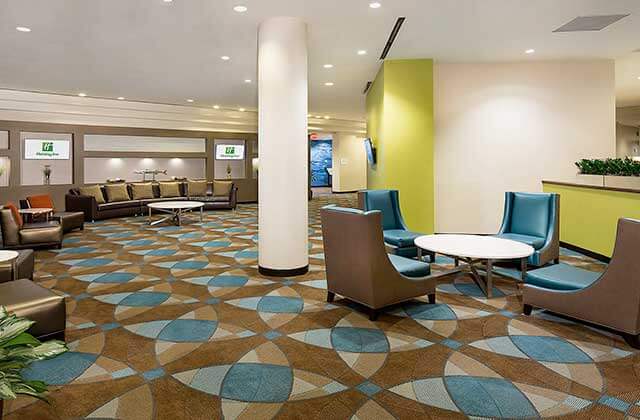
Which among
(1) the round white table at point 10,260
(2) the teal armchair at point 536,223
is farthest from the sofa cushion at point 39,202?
(2) the teal armchair at point 536,223

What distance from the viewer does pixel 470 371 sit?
2.78 metres

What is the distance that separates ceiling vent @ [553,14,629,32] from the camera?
218 inches

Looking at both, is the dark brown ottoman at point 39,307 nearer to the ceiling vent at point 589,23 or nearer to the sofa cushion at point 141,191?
the ceiling vent at point 589,23

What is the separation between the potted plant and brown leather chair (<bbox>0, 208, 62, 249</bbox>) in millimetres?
6385

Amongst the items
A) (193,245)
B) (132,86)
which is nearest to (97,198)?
(132,86)

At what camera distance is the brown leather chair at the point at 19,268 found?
12.4ft

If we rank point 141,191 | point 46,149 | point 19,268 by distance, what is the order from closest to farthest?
point 19,268 < point 46,149 < point 141,191

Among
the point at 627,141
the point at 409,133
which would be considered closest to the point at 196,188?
the point at 409,133

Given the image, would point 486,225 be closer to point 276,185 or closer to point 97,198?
point 276,185

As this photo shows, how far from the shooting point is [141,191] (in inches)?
464

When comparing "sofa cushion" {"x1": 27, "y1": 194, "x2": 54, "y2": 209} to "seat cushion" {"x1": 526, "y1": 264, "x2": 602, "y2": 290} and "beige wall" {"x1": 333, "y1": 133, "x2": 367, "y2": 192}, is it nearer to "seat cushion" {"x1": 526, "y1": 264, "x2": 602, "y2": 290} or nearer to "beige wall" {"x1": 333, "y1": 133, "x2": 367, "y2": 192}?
"seat cushion" {"x1": 526, "y1": 264, "x2": 602, "y2": 290}

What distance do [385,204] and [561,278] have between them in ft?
9.09

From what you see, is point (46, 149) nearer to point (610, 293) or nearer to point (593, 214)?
point (593, 214)

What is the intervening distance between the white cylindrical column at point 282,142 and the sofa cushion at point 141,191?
7.65 m
